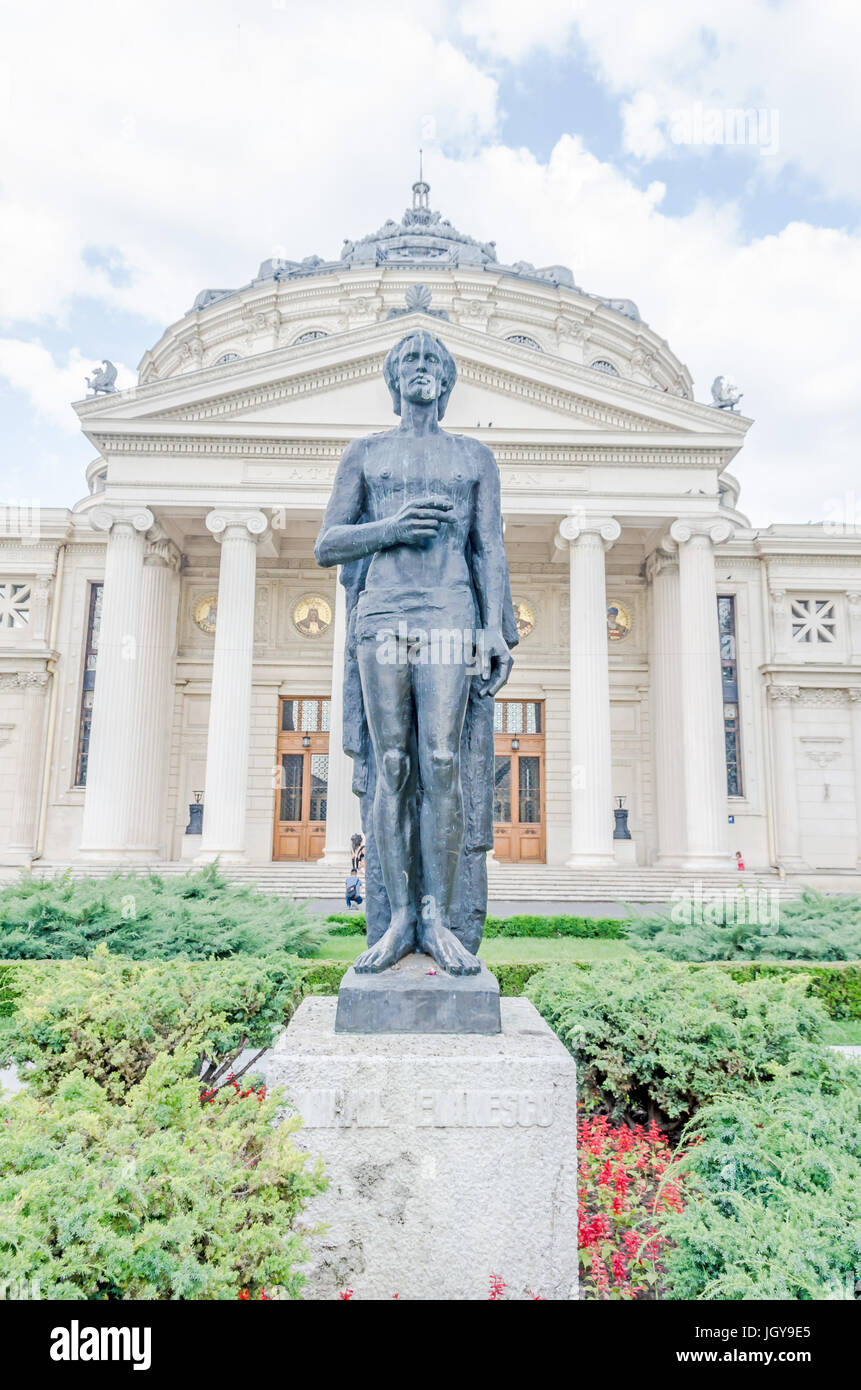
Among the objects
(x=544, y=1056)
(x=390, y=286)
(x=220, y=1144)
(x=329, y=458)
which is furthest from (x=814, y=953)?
(x=390, y=286)

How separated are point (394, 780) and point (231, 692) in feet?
69.8

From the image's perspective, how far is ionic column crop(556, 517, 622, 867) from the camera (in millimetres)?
24453

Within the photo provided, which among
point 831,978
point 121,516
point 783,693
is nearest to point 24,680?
point 121,516

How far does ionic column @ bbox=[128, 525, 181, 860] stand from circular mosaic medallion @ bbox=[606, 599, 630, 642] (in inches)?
622

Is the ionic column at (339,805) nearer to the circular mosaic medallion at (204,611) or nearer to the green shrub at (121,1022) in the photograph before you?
the circular mosaic medallion at (204,611)

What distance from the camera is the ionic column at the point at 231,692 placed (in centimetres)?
2402

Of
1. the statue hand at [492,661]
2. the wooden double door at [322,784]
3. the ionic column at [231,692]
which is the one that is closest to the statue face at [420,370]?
the statue hand at [492,661]

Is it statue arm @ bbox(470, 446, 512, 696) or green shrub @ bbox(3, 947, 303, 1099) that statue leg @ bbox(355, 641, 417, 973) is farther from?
green shrub @ bbox(3, 947, 303, 1099)

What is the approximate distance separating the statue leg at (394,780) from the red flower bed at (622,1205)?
5.26 feet

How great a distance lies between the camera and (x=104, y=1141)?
3.13 m

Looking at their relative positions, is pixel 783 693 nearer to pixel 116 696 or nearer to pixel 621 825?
pixel 621 825

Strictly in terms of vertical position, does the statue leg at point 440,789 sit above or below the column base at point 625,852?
above

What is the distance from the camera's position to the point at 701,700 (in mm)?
25594

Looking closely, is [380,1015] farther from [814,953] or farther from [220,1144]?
[814,953]
